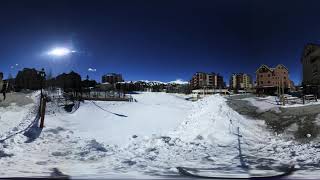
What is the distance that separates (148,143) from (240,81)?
2.26 meters

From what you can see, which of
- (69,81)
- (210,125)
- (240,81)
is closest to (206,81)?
(240,81)

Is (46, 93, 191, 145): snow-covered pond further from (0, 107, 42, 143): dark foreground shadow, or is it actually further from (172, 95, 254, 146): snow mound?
(0, 107, 42, 143): dark foreground shadow

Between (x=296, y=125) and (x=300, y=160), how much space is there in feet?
10.8

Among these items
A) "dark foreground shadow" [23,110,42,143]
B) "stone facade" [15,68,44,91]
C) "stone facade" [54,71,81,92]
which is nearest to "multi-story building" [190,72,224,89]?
"stone facade" [54,71,81,92]

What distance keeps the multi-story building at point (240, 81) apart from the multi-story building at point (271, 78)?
0.45 feet

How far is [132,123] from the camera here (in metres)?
8.47

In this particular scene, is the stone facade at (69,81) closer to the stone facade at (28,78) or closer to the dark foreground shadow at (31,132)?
the stone facade at (28,78)

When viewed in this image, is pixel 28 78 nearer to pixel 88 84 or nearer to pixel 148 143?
pixel 88 84

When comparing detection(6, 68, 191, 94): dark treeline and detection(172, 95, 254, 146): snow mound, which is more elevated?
detection(6, 68, 191, 94): dark treeline

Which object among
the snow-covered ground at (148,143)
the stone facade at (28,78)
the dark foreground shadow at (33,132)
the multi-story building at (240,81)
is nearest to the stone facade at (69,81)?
the stone facade at (28,78)

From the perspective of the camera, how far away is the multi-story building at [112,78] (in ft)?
21.5

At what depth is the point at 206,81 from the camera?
6062 mm

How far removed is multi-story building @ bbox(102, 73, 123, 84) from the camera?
21.5ft

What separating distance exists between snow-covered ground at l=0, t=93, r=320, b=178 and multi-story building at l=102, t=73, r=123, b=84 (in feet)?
2.24
